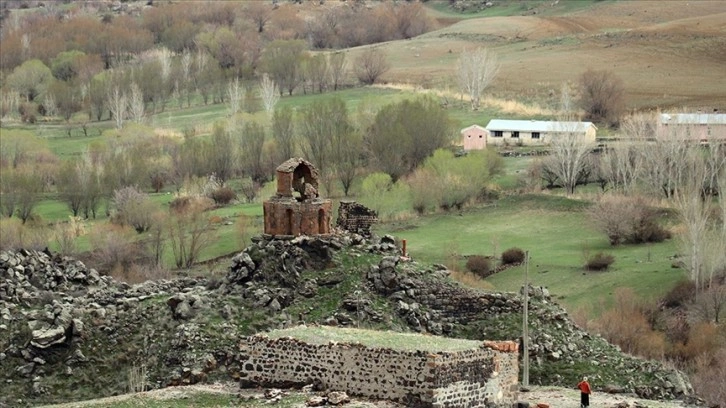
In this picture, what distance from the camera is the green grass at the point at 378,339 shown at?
94.8 feet

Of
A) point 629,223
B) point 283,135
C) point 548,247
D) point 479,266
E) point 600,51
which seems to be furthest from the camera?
point 600,51

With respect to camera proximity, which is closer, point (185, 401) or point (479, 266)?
point (185, 401)

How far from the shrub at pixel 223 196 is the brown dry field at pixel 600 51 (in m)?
22.6

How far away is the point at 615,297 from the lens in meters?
60.2

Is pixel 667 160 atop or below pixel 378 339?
below

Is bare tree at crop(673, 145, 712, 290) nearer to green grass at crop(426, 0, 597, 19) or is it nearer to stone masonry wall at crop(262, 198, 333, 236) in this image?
stone masonry wall at crop(262, 198, 333, 236)

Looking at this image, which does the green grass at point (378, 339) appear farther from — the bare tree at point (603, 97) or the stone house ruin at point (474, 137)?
the bare tree at point (603, 97)

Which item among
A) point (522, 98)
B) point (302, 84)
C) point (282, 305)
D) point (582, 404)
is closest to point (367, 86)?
point (302, 84)

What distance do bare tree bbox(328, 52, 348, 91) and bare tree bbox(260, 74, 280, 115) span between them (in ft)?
18.5

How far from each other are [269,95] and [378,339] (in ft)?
297

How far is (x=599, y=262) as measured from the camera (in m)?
65.6

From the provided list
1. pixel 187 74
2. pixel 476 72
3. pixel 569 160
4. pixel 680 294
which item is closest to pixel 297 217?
pixel 680 294

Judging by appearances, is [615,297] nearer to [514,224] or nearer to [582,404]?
[514,224]

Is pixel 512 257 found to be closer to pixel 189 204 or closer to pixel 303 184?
pixel 189 204
